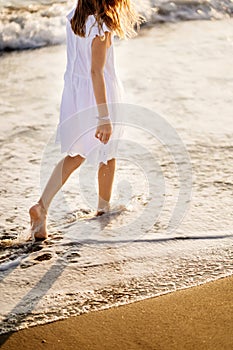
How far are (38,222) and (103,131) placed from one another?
23.4 inches

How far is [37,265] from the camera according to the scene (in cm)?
371

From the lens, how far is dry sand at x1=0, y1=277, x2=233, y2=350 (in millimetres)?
3037

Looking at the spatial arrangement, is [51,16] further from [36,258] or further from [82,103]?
[36,258]

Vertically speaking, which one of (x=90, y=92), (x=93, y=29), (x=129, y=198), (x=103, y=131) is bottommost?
(x=129, y=198)

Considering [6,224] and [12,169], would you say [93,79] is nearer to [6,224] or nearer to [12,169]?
[6,224]

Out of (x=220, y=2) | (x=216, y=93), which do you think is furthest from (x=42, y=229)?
(x=220, y=2)

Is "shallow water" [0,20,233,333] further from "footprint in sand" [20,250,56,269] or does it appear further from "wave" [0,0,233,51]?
"wave" [0,0,233,51]

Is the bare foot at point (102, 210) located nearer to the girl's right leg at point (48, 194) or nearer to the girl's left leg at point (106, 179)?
the girl's left leg at point (106, 179)

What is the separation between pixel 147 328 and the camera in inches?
123

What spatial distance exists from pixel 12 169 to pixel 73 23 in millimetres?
1378

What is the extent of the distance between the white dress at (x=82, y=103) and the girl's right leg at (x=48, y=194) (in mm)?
64

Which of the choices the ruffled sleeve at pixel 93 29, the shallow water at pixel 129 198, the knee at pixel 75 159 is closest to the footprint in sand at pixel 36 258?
the shallow water at pixel 129 198

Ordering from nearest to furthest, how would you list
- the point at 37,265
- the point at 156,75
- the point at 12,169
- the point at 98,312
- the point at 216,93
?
the point at 98,312 < the point at 37,265 < the point at 12,169 < the point at 216,93 < the point at 156,75

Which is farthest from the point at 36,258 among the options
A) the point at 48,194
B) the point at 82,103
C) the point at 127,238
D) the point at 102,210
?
the point at 82,103
